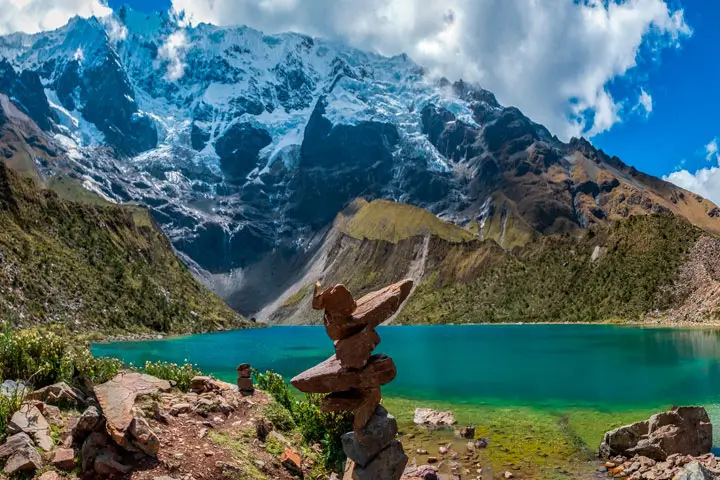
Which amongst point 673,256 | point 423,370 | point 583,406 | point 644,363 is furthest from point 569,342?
point 673,256

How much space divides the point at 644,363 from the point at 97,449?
6947cm

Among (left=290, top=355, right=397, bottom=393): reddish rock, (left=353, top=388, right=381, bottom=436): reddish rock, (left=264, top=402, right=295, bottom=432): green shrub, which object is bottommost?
(left=264, top=402, right=295, bottom=432): green shrub

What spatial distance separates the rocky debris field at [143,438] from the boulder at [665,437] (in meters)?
15.5

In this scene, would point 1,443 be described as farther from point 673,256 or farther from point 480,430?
point 673,256

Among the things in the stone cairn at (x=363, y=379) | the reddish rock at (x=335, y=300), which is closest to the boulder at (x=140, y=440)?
the stone cairn at (x=363, y=379)

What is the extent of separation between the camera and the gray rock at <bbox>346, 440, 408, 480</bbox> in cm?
1781

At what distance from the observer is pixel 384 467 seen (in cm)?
1788

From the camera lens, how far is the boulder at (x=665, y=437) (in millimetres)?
26953

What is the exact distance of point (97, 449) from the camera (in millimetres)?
16375

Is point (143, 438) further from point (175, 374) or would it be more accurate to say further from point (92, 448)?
point (175, 374)

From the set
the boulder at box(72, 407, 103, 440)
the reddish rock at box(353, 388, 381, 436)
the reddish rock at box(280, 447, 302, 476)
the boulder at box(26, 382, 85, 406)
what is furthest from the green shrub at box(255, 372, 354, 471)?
the boulder at box(72, 407, 103, 440)

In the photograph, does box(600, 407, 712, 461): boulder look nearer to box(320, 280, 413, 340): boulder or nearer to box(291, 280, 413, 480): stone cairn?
box(291, 280, 413, 480): stone cairn

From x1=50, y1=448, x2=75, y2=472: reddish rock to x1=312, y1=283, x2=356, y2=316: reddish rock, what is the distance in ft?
26.9

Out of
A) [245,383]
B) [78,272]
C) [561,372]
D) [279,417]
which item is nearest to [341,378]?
[279,417]
